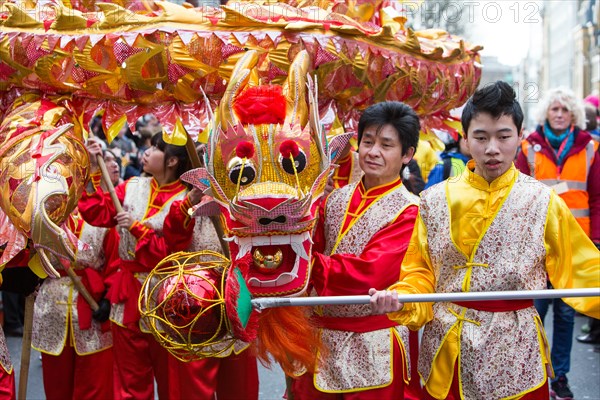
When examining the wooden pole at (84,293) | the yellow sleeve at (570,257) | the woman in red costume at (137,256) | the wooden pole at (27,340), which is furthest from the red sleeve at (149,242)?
the yellow sleeve at (570,257)

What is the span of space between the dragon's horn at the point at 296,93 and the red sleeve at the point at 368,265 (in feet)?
1.74

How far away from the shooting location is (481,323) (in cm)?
320

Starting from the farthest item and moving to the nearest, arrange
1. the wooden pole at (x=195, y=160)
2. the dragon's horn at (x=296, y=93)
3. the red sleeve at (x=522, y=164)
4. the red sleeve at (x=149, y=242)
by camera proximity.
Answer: the red sleeve at (x=522, y=164) → the red sleeve at (x=149, y=242) → the wooden pole at (x=195, y=160) → the dragon's horn at (x=296, y=93)

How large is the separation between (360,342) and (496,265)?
0.74 meters

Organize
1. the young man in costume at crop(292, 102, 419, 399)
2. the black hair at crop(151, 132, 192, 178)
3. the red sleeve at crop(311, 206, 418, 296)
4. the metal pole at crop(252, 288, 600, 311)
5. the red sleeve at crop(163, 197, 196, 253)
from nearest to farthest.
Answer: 1. the metal pole at crop(252, 288, 600, 311)
2. the red sleeve at crop(311, 206, 418, 296)
3. the young man in costume at crop(292, 102, 419, 399)
4. the red sleeve at crop(163, 197, 196, 253)
5. the black hair at crop(151, 132, 192, 178)

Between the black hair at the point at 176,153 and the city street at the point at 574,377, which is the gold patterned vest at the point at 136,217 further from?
the city street at the point at 574,377

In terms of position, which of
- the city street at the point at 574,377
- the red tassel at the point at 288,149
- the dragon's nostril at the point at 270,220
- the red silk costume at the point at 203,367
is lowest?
the city street at the point at 574,377

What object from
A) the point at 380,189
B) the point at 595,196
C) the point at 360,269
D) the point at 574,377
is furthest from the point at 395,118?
the point at 574,377

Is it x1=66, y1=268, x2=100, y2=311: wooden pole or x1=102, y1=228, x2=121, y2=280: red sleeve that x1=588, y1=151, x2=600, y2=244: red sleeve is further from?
x1=66, y1=268, x2=100, y2=311: wooden pole

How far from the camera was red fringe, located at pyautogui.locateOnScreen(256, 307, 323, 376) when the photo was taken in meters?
3.27

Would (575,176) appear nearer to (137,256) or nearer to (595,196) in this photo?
(595,196)

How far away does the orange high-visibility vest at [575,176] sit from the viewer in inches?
231

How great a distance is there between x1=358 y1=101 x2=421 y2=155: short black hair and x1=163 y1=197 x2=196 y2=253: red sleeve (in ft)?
3.23

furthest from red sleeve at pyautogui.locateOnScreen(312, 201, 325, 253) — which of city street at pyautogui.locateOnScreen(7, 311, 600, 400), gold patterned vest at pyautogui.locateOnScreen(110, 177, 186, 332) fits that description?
city street at pyautogui.locateOnScreen(7, 311, 600, 400)
